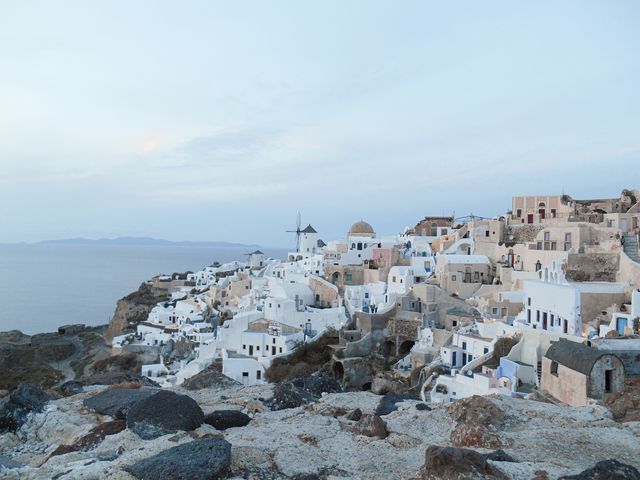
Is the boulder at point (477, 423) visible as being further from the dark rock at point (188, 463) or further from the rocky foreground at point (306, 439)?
the dark rock at point (188, 463)

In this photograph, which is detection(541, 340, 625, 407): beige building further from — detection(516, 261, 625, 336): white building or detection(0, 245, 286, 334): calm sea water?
detection(0, 245, 286, 334): calm sea water

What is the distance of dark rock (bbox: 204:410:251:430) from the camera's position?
14.6 metres

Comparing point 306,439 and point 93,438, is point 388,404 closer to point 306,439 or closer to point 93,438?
point 306,439

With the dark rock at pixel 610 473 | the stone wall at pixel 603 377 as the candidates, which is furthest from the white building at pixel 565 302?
the dark rock at pixel 610 473

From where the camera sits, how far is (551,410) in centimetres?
1372

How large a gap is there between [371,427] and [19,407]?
1163 centimetres

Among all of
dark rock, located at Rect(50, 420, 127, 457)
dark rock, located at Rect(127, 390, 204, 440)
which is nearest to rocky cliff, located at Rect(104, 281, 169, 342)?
dark rock, located at Rect(50, 420, 127, 457)

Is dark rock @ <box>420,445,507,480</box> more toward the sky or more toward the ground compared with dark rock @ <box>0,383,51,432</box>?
more toward the sky

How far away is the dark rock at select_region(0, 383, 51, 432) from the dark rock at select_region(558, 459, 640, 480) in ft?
52.0

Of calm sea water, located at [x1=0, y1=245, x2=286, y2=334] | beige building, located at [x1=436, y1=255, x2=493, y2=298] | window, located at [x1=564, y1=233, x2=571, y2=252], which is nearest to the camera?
window, located at [x1=564, y1=233, x2=571, y2=252]

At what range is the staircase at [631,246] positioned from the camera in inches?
1074

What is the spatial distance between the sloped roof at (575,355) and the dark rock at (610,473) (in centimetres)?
722

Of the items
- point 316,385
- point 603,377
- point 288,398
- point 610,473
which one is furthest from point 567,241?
point 610,473

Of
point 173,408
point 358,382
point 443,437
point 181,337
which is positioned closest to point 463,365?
point 358,382
